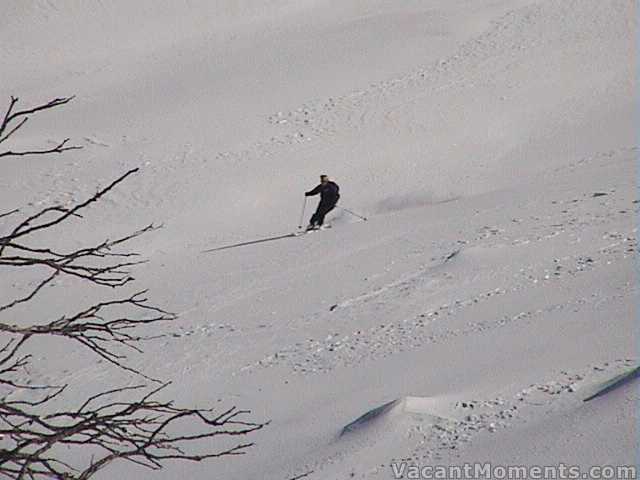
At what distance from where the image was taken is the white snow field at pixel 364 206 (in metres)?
9.12

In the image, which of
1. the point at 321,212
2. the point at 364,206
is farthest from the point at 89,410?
the point at 364,206

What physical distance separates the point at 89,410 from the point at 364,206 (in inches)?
446

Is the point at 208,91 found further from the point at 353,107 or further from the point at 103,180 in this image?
the point at 103,180

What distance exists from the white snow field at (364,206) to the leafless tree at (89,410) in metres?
0.52

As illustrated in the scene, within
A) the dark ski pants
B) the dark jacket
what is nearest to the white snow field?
the dark ski pants

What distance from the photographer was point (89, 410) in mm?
10047

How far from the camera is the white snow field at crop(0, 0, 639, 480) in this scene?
912 centimetres

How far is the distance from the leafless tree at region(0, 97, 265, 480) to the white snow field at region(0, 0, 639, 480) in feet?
1.69

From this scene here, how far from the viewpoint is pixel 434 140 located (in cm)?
2373

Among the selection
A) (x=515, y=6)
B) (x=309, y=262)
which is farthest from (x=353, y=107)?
(x=309, y=262)

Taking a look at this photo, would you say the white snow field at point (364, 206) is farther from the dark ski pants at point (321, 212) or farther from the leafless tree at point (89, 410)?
the leafless tree at point (89, 410)

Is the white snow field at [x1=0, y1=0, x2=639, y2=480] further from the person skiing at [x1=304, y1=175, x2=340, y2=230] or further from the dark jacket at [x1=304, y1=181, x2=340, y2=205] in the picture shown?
the dark jacket at [x1=304, y1=181, x2=340, y2=205]

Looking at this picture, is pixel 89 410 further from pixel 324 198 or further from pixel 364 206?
pixel 364 206

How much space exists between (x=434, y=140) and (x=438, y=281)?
1027 centimetres
